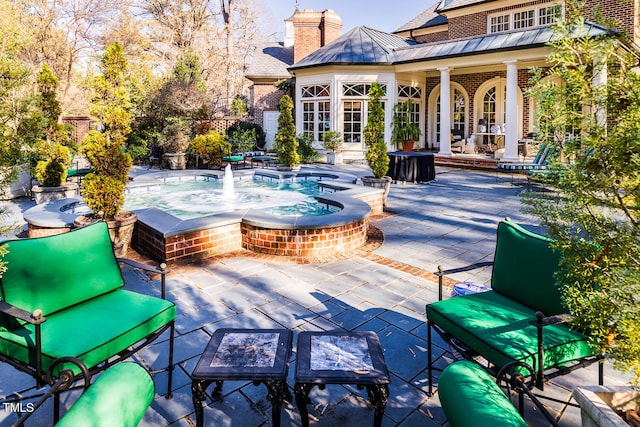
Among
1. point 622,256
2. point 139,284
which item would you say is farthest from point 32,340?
point 622,256

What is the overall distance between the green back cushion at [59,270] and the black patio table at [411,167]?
941 centimetres

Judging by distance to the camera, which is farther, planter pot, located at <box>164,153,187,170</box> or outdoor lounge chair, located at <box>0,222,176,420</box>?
planter pot, located at <box>164,153,187,170</box>

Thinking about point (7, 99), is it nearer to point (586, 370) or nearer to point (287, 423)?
point (287, 423)

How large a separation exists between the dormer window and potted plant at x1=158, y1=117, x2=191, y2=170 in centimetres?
1249

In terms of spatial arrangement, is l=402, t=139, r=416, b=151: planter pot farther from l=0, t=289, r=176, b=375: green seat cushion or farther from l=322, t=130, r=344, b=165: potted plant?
l=0, t=289, r=176, b=375: green seat cushion

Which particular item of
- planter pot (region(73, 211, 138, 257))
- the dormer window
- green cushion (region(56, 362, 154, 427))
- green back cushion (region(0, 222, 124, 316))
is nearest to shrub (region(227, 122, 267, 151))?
the dormer window

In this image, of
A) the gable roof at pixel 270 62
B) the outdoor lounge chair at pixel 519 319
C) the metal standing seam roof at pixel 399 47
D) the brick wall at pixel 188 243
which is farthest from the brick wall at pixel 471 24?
Result: the outdoor lounge chair at pixel 519 319

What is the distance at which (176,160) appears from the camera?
14.4m

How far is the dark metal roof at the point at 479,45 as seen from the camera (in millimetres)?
13184

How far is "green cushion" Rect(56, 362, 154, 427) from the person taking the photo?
1606 mm

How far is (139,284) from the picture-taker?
4.68 m

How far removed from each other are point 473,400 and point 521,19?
61.1 feet

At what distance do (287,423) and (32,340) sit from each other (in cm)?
156

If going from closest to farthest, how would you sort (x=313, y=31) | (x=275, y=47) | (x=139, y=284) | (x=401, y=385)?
(x=401, y=385) → (x=139, y=284) → (x=313, y=31) → (x=275, y=47)
